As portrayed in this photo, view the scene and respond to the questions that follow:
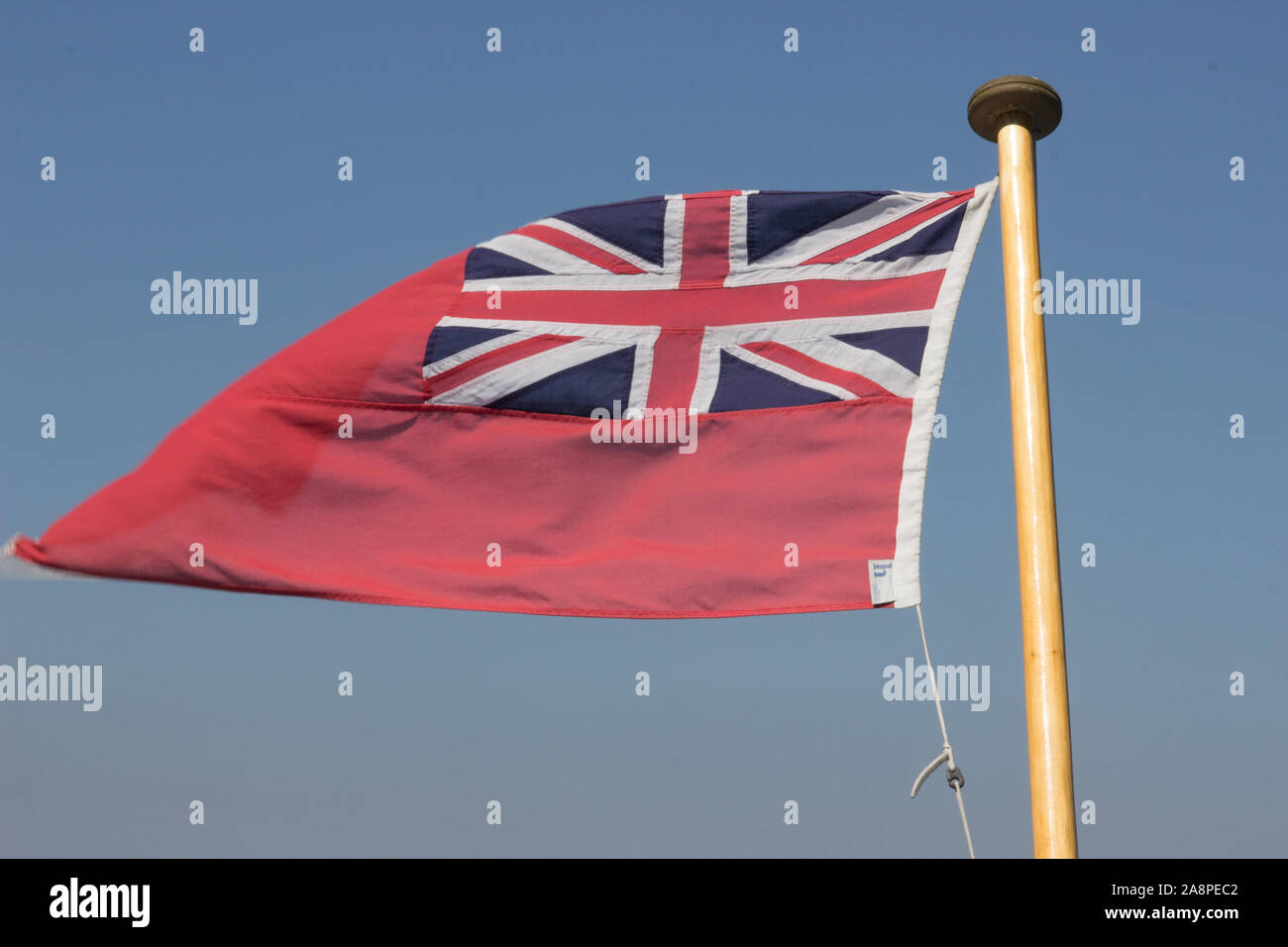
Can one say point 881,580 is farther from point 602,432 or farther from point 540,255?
point 540,255

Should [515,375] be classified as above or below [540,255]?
below

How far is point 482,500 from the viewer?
9.59 metres

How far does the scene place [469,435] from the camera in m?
9.78

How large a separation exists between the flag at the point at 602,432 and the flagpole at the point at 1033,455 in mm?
974

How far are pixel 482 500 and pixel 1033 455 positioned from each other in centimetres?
352

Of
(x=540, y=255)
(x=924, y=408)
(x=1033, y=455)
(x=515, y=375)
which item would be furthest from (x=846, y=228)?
(x=1033, y=455)

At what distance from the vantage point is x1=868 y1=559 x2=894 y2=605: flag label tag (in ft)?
28.6

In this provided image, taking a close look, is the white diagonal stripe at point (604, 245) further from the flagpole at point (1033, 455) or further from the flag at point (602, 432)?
the flagpole at point (1033, 455)

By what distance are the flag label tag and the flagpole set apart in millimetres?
1178

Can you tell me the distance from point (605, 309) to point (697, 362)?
750mm

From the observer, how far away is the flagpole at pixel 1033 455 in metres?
7.21

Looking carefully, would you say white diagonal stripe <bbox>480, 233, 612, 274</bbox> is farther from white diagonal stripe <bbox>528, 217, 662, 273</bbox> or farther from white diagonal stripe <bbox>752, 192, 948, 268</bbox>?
white diagonal stripe <bbox>752, 192, 948, 268</bbox>

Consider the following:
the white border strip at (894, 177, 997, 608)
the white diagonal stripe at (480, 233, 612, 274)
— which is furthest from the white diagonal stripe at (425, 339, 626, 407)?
the white border strip at (894, 177, 997, 608)
